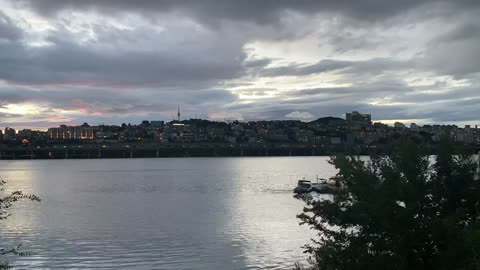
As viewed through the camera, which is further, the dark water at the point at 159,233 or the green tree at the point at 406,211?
the dark water at the point at 159,233

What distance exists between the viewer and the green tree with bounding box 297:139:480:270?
54.0ft

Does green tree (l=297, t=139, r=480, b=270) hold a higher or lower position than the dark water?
higher

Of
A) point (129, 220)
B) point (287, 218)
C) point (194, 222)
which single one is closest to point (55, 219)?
point (129, 220)

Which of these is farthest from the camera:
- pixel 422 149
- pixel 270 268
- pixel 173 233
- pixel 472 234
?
pixel 173 233

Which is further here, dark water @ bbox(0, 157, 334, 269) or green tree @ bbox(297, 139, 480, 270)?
dark water @ bbox(0, 157, 334, 269)

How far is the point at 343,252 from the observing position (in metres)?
17.5

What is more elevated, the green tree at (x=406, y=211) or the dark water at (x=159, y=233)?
the green tree at (x=406, y=211)

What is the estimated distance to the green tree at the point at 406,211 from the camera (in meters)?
16.5

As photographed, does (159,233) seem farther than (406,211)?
Yes

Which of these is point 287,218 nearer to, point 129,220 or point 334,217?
point 129,220

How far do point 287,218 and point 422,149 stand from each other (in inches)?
1466

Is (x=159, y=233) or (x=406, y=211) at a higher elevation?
(x=406, y=211)

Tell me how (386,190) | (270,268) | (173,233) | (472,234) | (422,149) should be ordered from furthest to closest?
(173,233), (270,268), (422,149), (386,190), (472,234)

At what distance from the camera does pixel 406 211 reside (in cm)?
1728
